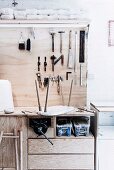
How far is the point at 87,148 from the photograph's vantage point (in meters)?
2.94

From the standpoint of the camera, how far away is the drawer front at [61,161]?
294cm

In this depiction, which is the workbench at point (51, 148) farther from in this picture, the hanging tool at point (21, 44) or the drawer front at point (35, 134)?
the hanging tool at point (21, 44)

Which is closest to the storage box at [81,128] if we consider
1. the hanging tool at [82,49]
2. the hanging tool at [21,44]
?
the hanging tool at [82,49]

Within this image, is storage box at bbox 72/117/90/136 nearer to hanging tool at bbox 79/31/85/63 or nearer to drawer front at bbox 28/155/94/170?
drawer front at bbox 28/155/94/170

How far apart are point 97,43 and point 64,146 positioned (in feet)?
4.20

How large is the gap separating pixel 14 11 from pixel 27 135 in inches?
54.3

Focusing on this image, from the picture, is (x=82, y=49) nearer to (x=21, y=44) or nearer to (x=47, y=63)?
(x=47, y=63)

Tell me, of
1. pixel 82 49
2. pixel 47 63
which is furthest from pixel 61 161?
pixel 82 49

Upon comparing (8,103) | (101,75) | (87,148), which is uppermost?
(101,75)

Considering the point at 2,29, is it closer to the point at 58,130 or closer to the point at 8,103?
the point at 8,103

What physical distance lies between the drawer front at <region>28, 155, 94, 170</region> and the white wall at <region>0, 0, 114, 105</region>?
Result: 773 millimetres

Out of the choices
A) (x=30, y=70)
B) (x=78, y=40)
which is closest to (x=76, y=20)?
(x=78, y=40)

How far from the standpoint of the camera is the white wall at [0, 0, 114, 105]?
3408mm

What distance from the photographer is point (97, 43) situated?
347 cm
